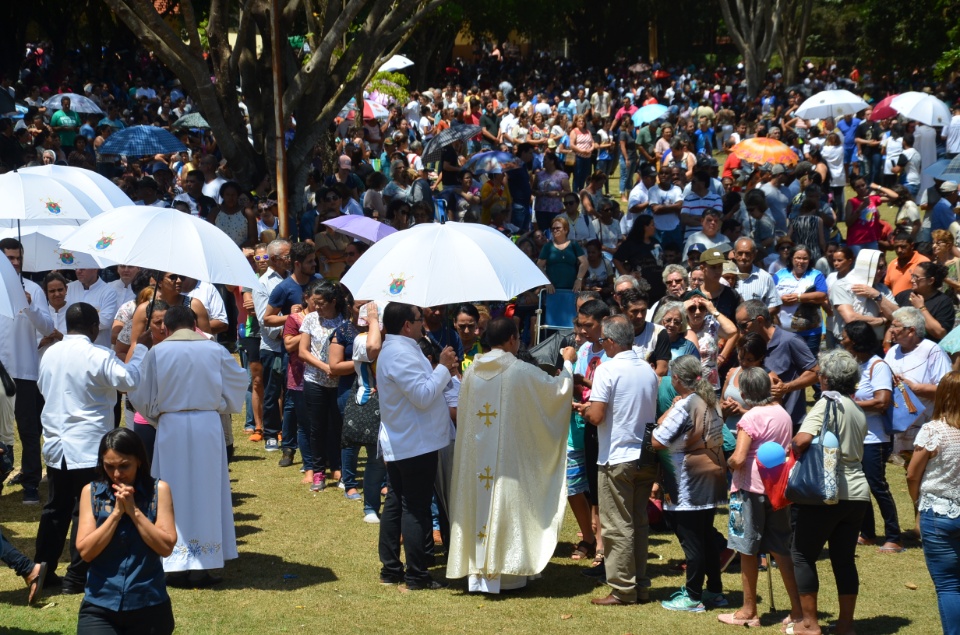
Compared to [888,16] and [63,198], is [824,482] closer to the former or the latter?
[63,198]

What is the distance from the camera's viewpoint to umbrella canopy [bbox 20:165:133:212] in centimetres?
999

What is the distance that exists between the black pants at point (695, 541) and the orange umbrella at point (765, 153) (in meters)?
10.4

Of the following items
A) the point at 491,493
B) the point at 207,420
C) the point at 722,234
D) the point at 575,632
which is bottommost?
the point at 575,632

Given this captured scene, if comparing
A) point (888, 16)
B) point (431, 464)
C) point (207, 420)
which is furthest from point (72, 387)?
point (888, 16)

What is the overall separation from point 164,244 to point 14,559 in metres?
2.09

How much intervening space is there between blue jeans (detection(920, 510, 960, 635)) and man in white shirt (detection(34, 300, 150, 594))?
15.3 ft

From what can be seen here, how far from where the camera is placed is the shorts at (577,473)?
8172 mm

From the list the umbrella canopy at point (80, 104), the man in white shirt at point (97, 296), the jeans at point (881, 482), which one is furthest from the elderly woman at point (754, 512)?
the umbrella canopy at point (80, 104)

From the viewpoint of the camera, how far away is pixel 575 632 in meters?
6.89

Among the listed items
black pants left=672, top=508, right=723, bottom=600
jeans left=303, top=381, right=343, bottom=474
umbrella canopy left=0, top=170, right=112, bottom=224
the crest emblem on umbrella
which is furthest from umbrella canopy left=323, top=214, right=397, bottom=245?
black pants left=672, top=508, right=723, bottom=600

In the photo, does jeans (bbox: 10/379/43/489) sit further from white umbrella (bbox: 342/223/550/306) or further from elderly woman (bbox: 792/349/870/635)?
elderly woman (bbox: 792/349/870/635)

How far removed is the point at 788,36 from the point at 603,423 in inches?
1536

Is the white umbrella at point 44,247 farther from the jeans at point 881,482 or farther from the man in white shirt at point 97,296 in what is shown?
the jeans at point 881,482

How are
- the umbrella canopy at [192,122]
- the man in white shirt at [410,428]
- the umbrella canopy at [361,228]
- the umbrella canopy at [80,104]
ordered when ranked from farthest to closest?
1. the umbrella canopy at [80,104]
2. the umbrella canopy at [192,122]
3. the umbrella canopy at [361,228]
4. the man in white shirt at [410,428]
